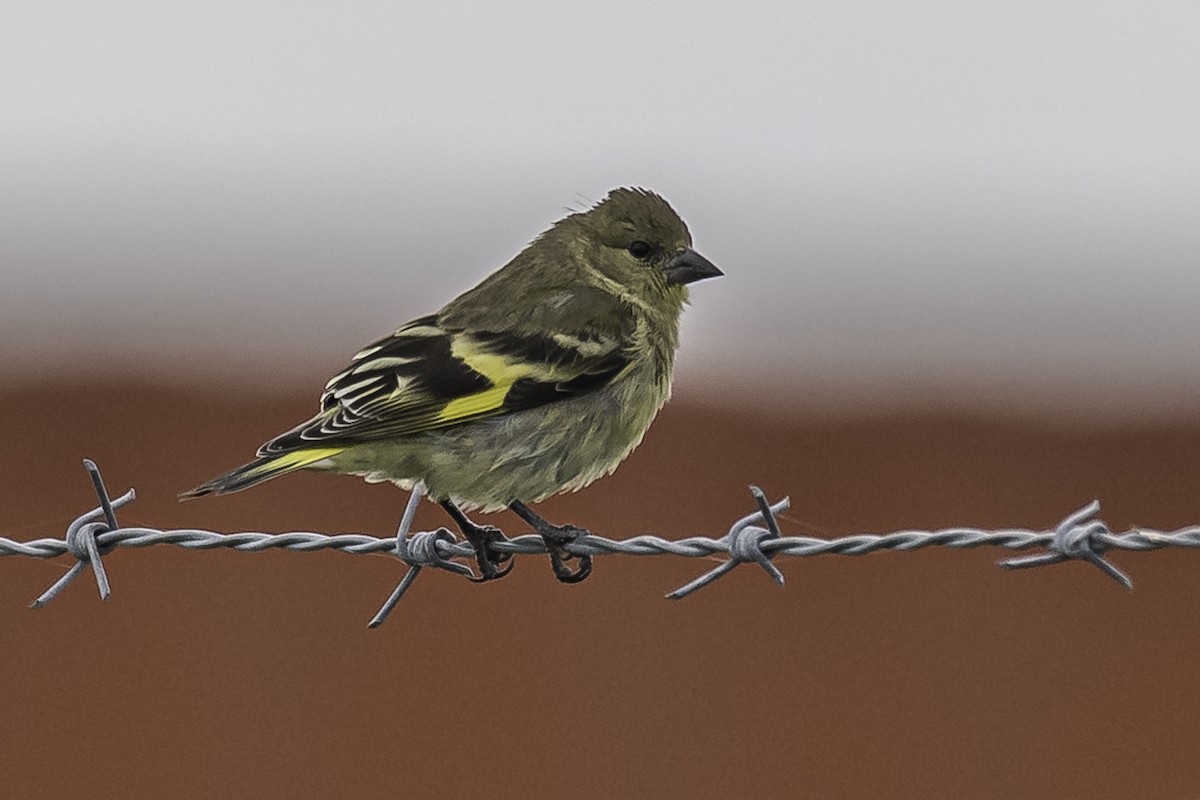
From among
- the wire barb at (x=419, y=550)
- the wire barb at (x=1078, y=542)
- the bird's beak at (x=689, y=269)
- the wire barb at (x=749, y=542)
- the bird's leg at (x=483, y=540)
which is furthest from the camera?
the bird's beak at (x=689, y=269)

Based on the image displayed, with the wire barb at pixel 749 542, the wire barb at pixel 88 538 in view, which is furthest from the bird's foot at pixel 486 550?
the wire barb at pixel 749 542

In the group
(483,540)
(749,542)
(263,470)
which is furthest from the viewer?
(483,540)

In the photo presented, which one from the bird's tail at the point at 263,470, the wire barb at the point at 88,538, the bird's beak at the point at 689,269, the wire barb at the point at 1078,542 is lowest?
the wire barb at the point at 88,538

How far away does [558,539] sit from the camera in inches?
198

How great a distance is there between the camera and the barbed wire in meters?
3.86

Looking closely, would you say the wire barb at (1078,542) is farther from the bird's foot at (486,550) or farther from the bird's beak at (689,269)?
the bird's beak at (689,269)

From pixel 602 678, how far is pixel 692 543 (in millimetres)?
2951

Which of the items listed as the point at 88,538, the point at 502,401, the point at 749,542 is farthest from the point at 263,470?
the point at 749,542

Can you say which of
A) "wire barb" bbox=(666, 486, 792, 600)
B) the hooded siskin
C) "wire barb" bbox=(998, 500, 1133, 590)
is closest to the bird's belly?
the hooded siskin

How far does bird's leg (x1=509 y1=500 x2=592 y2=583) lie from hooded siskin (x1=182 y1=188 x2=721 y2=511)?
0.21ft

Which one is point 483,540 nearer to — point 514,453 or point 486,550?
point 486,550

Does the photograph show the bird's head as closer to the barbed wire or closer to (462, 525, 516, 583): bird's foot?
(462, 525, 516, 583): bird's foot

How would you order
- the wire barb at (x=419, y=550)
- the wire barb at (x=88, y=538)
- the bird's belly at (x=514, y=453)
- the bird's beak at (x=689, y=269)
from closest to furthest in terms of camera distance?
1. the wire barb at (x=88, y=538)
2. the wire barb at (x=419, y=550)
3. the bird's belly at (x=514, y=453)
4. the bird's beak at (x=689, y=269)

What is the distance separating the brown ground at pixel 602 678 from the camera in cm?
704
